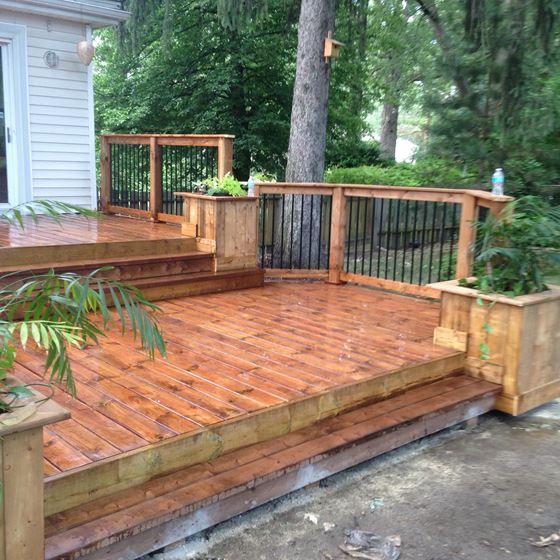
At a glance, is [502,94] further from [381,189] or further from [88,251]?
[88,251]

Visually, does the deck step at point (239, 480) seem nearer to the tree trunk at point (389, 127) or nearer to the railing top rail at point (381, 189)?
the railing top rail at point (381, 189)

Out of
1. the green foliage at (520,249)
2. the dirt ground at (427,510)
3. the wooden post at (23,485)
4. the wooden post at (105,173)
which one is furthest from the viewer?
the wooden post at (105,173)

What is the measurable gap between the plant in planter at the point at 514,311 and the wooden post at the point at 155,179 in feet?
12.8

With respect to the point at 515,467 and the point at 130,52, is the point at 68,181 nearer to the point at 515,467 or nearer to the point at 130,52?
the point at 130,52

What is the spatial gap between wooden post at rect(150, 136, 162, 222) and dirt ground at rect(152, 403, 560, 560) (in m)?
4.57

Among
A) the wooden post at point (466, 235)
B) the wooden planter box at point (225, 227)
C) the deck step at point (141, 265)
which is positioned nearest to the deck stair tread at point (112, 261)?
the deck step at point (141, 265)

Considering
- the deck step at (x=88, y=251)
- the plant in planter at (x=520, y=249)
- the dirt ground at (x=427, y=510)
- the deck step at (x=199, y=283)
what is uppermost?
the plant in planter at (x=520, y=249)

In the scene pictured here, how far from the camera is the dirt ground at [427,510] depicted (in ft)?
8.38

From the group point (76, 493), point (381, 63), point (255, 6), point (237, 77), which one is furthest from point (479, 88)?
point (381, 63)

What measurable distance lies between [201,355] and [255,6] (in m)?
5.92

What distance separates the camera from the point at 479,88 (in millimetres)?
6645

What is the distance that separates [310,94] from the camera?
7734 millimetres

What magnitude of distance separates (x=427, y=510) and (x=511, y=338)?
143 cm

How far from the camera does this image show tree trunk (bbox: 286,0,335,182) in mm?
7613
